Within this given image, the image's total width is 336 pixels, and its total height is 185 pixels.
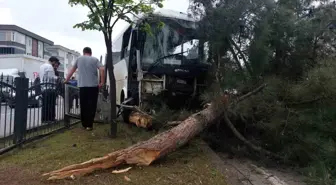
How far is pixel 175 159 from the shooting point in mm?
4441

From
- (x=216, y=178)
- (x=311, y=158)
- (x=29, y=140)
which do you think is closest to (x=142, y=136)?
(x=29, y=140)

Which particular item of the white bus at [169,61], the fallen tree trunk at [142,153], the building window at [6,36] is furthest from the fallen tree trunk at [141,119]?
the building window at [6,36]

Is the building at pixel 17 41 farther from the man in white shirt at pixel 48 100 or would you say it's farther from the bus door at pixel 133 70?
the man in white shirt at pixel 48 100

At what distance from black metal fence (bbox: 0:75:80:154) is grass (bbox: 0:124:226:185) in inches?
13.0

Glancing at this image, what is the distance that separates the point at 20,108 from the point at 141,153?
2.42 m

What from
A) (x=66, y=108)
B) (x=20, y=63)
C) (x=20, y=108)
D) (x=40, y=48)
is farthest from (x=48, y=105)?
(x=40, y=48)

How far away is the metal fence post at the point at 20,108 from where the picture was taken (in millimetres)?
4895

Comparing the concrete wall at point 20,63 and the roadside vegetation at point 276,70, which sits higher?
the concrete wall at point 20,63

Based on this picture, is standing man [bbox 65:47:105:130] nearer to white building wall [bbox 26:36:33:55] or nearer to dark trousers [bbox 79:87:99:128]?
dark trousers [bbox 79:87:99:128]

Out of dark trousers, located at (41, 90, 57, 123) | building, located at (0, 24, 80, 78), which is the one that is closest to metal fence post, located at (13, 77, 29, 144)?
dark trousers, located at (41, 90, 57, 123)

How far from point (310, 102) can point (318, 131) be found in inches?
20.0

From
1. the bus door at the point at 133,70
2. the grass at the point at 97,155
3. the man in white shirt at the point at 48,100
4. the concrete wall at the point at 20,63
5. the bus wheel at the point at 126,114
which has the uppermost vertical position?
the concrete wall at the point at 20,63

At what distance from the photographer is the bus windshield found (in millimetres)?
7338

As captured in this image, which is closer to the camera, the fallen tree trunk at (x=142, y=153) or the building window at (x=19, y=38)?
the fallen tree trunk at (x=142, y=153)
